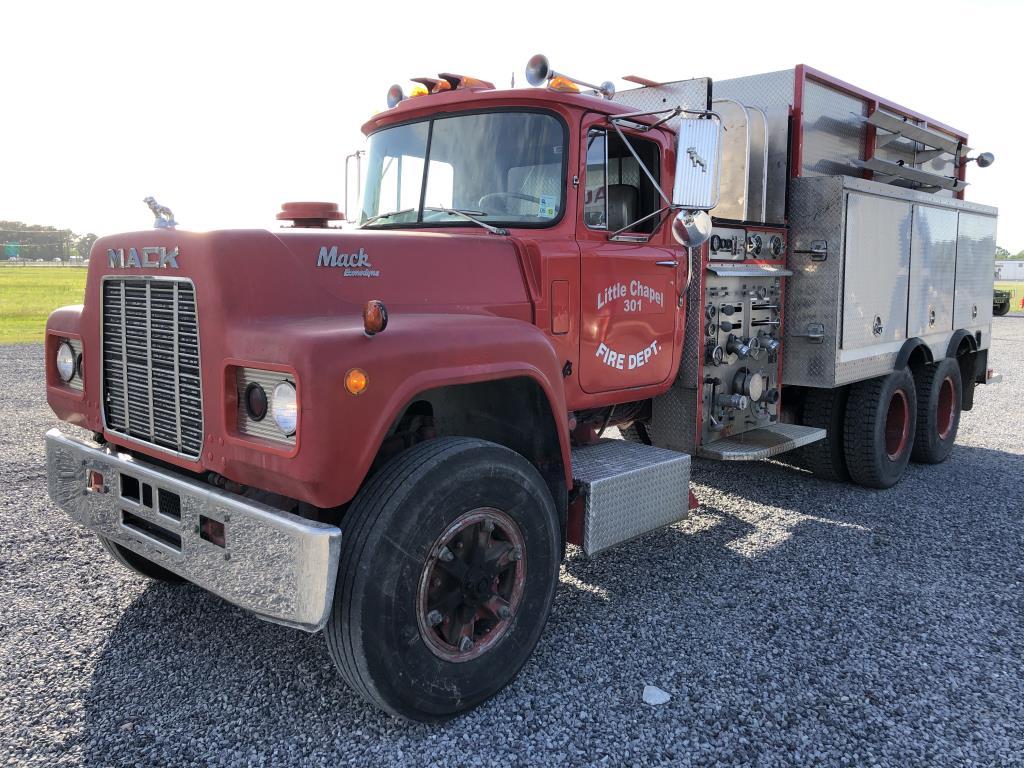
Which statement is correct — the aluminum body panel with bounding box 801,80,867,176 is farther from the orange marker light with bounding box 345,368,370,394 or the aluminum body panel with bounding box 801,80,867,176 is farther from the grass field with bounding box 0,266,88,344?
the grass field with bounding box 0,266,88,344

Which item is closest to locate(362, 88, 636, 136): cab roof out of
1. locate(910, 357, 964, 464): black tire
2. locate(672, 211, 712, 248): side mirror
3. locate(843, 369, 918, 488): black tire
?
locate(672, 211, 712, 248): side mirror

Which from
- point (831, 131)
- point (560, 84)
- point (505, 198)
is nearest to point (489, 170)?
point (505, 198)

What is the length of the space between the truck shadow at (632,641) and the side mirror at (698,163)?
202cm

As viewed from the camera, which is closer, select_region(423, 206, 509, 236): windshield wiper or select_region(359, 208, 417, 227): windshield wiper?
select_region(423, 206, 509, 236): windshield wiper

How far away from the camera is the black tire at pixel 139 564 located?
412 cm

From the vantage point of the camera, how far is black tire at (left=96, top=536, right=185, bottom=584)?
412cm

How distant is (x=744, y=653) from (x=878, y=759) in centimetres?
83

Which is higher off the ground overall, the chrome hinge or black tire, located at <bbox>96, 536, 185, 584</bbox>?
the chrome hinge

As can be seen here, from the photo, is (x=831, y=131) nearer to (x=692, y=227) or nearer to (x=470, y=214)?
(x=692, y=227)

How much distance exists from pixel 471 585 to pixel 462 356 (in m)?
0.88

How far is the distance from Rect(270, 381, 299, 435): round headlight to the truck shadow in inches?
46.5

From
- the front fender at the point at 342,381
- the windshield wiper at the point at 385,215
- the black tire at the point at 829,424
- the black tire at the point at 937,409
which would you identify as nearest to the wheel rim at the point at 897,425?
the black tire at the point at 937,409

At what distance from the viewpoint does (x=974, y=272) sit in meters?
7.77

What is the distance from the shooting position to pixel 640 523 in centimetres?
411
